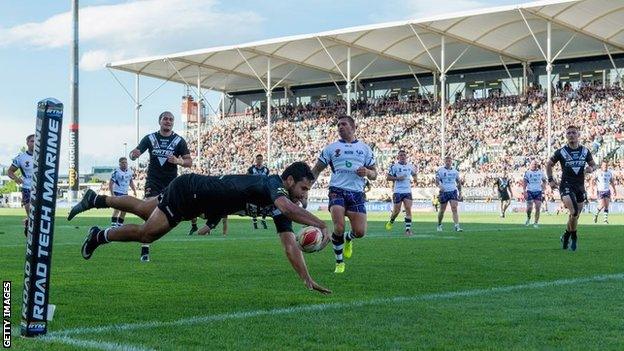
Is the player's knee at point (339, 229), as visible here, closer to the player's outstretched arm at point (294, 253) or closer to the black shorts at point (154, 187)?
the black shorts at point (154, 187)

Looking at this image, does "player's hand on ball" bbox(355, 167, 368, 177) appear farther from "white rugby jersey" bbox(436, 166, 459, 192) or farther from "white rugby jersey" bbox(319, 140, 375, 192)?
"white rugby jersey" bbox(436, 166, 459, 192)

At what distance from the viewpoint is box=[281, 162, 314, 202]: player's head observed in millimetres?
7992

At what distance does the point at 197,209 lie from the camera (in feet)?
28.4

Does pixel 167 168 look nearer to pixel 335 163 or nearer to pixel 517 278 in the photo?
pixel 335 163

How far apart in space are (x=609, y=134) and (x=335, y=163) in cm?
3952

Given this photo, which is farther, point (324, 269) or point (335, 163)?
point (335, 163)

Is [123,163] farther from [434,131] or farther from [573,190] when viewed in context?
[434,131]

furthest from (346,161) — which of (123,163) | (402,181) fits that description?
(123,163)

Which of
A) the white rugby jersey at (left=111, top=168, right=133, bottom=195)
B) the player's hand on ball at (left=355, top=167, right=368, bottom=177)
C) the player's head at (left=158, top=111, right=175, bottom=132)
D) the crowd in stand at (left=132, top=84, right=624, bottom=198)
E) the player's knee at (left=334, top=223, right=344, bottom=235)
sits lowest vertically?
the player's knee at (left=334, top=223, right=344, bottom=235)

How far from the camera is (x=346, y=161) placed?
514 inches

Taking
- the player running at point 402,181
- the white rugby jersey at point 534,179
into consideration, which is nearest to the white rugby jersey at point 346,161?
the player running at point 402,181

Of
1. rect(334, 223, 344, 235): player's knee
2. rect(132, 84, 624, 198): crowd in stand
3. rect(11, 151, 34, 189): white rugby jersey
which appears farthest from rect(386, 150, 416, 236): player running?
rect(132, 84, 624, 198): crowd in stand

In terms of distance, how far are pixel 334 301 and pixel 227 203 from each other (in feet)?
4.50

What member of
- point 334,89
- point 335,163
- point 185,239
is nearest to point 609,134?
point 334,89
